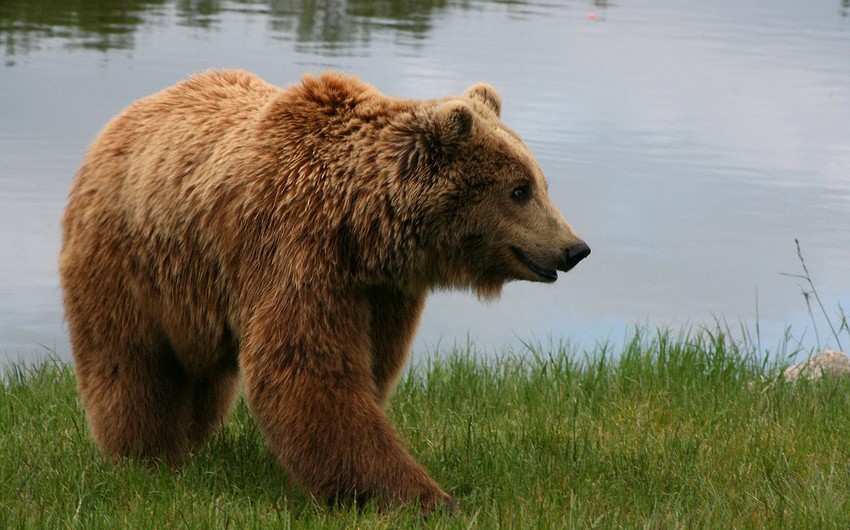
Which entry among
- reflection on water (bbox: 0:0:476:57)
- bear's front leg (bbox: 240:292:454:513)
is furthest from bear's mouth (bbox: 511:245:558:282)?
reflection on water (bbox: 0:0:476:57)

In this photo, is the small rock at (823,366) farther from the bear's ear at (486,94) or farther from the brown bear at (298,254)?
the brown bear at (298,254)

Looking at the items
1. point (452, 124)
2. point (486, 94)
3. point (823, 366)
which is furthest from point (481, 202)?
point (823, 366)

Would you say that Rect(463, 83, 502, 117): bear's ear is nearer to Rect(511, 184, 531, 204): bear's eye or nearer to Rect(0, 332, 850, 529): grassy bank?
Rect(511, 184, 531, 204): bear's eye

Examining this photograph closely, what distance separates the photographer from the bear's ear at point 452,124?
15.8 feet

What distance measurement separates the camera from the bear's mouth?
4.88m

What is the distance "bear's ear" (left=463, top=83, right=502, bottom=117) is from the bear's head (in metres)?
0.40

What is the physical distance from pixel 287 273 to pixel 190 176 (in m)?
0.68

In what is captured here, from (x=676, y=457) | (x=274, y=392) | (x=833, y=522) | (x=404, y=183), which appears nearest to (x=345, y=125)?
(x=404, y=183)

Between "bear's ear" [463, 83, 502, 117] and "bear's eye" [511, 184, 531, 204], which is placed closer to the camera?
"bear's eye" [511, 184, 531, 204]

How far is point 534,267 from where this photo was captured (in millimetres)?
4902

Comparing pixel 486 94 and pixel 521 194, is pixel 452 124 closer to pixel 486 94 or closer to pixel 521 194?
pixel 521 194

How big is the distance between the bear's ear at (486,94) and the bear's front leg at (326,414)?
1.15 meters

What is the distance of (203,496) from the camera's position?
4902 mm

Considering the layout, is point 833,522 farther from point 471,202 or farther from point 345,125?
point 345,125
